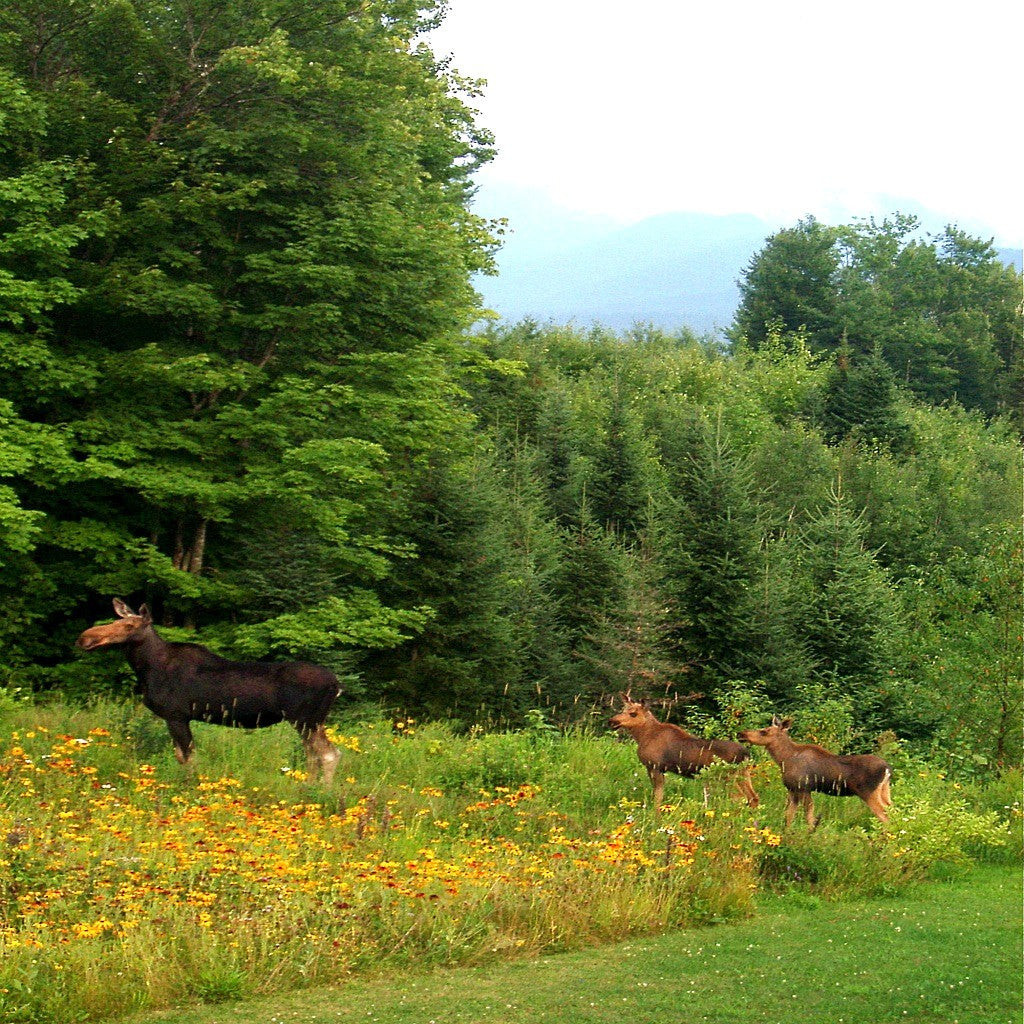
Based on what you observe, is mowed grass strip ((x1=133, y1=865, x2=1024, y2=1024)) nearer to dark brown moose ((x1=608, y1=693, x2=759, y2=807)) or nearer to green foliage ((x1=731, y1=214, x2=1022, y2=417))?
dark brown moose ((x1=608, y1=693, x2=759, y2=807))

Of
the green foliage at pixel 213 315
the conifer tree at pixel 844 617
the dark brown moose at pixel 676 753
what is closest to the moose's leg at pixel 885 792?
the dark brown moose at pixel 676 753

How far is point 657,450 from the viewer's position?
168ft

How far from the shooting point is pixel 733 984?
7.96 meters

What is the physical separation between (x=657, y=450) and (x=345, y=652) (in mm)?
30318

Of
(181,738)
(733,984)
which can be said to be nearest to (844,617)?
(181,738)

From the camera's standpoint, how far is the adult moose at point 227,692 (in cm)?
1339

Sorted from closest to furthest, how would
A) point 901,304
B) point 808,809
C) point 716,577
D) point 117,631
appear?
point 808,809
point 117,631
point 716,577
point 901,304

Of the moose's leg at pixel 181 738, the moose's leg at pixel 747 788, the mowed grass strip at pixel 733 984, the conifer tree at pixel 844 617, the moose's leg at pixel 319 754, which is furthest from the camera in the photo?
the conifer tree at pixel 844 617

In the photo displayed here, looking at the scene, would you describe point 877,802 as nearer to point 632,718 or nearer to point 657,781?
point 657,781

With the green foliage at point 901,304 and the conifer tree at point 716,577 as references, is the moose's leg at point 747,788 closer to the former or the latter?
the conifer tree at point 716,577

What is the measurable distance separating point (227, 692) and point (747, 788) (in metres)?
5.51

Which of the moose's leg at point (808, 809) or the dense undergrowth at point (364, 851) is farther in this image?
the moose's leg at point (808, 809)

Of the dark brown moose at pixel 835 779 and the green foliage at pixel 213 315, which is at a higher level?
the green foliage at pixel 213 315

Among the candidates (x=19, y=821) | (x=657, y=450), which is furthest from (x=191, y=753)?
(x=657, y=450)
